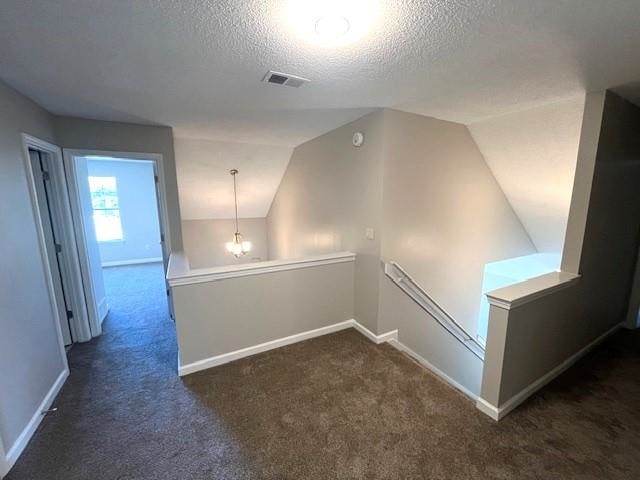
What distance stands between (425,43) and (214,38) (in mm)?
1107

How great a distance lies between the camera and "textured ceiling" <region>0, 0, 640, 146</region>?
47.4 inches

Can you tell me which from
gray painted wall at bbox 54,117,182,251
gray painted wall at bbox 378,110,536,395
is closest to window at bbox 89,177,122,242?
gray painted wall at bbox 54,117,182,251

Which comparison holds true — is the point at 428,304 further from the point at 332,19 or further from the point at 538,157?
the point at 332,19

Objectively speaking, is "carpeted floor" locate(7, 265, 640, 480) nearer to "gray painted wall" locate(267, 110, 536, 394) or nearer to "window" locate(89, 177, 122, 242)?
"gray painted wall" locate(267, 110, 536, 394)

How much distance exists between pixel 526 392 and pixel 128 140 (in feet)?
14.7

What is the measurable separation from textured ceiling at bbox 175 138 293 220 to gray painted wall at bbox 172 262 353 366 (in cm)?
243

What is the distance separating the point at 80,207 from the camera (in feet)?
9.68

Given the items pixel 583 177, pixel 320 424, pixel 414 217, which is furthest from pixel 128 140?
pixel 583 177

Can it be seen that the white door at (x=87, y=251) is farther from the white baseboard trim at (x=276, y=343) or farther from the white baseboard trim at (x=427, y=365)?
the white baseboard trim at (x=427, y=365)

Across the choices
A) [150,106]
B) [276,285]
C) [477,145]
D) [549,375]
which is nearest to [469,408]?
[549,375]

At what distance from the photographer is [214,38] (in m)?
1.40

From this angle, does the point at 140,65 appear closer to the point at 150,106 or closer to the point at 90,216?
the point at 150,106

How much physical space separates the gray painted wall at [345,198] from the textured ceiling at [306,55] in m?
0.52

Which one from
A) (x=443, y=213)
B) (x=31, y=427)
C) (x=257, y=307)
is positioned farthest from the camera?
(x=443, y=213)
